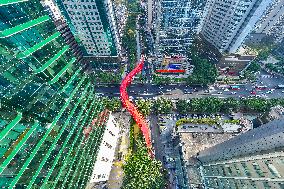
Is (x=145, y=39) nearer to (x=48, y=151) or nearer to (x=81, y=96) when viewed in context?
(x=81, y=96)

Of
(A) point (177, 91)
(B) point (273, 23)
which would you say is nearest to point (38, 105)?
(A) point (177, 91)

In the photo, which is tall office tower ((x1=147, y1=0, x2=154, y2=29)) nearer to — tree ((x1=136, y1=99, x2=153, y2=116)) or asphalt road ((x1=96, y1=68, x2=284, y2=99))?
asphalt road ((x1=96, y1=68, x2=284, y2=99))

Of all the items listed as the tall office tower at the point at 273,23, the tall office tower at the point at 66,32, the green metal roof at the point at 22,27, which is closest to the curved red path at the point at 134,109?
the tall office tower at the point at 66,32

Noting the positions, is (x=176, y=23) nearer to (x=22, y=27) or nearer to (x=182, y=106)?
(x=182, y=106)

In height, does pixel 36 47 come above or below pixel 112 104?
below

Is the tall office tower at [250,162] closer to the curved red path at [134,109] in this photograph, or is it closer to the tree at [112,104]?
the curved red path at [134,109]

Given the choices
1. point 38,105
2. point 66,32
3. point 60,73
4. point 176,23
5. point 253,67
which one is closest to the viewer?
point 38,105
